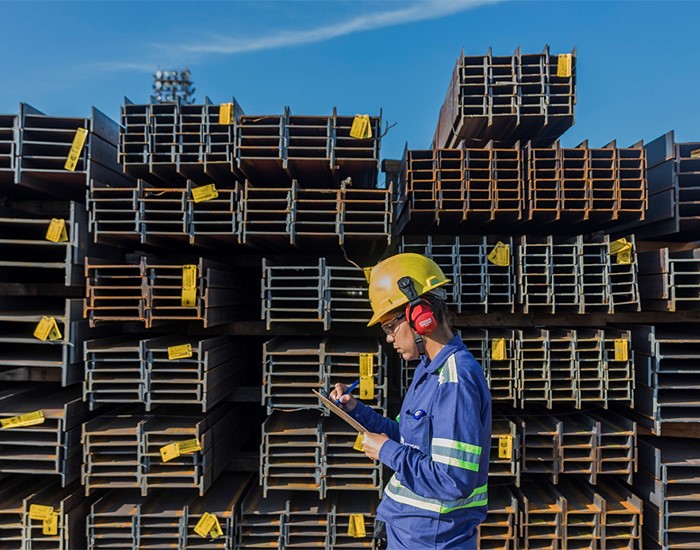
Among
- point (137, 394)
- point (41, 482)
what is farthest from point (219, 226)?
point (41, 482)

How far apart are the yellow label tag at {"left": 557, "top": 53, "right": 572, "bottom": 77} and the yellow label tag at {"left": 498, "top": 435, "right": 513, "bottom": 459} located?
320 centimetres

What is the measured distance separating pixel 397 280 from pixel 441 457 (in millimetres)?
918

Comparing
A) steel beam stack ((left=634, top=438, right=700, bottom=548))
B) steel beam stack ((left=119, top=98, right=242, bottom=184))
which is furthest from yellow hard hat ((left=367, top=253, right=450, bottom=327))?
steel beam stack ((left=634, top=438, right=700, bottom=548))

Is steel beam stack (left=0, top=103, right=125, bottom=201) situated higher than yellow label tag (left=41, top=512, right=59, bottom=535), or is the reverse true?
steel beam stack (left=0, top=103, right=125, bottom=201)

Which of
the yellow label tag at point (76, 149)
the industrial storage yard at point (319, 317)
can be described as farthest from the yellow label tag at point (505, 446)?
the yellow label tag at point (76, 149)

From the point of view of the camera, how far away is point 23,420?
2826 millimetres

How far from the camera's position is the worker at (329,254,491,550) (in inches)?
65.7

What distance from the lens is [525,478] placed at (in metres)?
3.46

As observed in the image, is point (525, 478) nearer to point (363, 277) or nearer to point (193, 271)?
point (363, 277)

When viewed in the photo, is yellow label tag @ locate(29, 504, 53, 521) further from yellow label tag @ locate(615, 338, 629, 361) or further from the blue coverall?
yellow label tag @ locate(615, 338, 629, 361)

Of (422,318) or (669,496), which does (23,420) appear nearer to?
(422,318)

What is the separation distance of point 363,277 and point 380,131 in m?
1.25

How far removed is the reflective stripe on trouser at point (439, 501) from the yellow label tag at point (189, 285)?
200 cm

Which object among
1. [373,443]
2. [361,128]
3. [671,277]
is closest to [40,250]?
[361,128]
